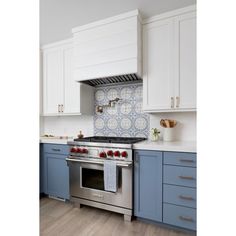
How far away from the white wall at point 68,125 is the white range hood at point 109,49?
2.52 ft

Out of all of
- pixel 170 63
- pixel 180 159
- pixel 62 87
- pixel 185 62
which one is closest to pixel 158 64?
pixel 170 63

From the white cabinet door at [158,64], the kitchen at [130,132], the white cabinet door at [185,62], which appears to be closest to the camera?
the kitchen at [130,132]

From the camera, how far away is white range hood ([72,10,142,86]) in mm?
2008

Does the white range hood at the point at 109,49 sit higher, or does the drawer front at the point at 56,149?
the white range hood at the point at 109,49

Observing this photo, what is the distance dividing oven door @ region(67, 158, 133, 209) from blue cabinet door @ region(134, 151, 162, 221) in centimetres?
9

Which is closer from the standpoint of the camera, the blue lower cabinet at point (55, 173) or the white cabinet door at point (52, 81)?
the blue lower cabinet at point (55, 173)

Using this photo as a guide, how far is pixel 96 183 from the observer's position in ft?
6.93

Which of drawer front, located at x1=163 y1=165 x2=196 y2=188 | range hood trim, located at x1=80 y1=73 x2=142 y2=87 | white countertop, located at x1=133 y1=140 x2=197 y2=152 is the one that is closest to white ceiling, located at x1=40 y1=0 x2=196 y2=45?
range hood trim, located at x1=80 y1=73 x2=142 y2=87

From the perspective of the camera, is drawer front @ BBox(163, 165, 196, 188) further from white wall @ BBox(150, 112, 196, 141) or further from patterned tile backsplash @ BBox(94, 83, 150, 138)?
patterned tile backsplash @ BBox(94, 83, 150, 138)

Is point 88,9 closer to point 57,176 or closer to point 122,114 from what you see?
point 122,114

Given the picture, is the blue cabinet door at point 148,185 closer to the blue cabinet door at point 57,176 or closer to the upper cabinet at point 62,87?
the blue cabinet door at point 57,176

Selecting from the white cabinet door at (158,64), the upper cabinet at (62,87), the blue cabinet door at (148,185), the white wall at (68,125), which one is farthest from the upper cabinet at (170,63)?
the white wall at (68,125)

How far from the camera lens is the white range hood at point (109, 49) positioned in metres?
2.01

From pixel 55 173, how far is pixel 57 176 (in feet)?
0.18
